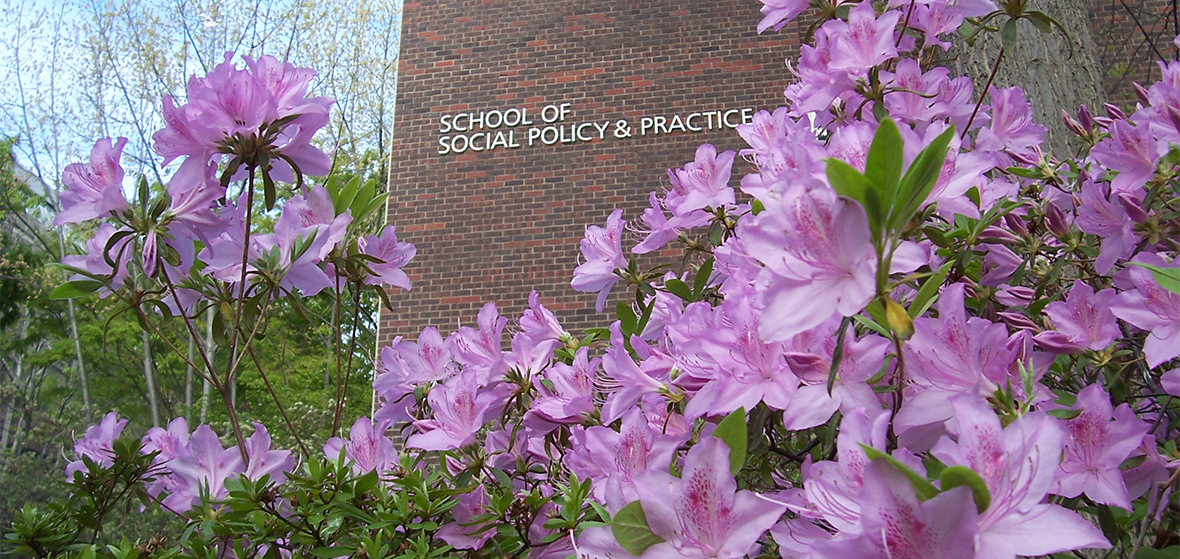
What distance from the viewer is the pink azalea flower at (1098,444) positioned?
2.67 feet

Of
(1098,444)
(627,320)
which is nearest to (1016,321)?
(1098,444)

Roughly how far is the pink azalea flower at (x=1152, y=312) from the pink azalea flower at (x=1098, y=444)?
11cm

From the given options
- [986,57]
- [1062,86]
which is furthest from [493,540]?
[1062,86]

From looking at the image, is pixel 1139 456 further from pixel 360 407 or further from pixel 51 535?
pixel 360 407

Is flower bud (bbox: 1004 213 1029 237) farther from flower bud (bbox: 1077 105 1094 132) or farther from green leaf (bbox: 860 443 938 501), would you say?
green leaf (bbox: 860 443 938 501)

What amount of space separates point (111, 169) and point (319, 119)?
340 mm

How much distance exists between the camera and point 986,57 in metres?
1.97

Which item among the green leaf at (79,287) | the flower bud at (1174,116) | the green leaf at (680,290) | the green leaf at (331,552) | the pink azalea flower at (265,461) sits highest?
the flower bud at (1174,116)

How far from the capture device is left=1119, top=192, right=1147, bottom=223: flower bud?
108 centimetres

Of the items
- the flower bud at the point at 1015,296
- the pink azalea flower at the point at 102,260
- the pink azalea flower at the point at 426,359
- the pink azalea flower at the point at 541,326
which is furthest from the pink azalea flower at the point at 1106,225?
the pink azalea flower at the point at 102,260

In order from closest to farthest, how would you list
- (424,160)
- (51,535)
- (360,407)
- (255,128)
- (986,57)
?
(255,128) < (51,535) < (986,57) < (424,160) < (360,407)

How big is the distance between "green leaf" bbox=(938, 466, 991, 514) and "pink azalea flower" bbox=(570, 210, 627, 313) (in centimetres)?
98

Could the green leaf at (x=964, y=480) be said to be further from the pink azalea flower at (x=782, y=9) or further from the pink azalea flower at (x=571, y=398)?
the pink azalea flower at (x=782, y=9)

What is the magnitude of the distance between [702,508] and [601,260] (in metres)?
0.86
